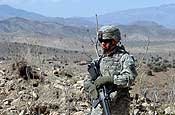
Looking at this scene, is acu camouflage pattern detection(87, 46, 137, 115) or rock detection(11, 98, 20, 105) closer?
acu camouflage pattern detection(87, 46, 137, 115)

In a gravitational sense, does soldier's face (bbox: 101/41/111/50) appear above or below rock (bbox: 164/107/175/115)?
above

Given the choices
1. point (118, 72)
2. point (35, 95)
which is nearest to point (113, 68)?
point (118, 72)

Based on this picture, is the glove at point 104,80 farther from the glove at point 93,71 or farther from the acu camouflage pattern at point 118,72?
the glove at point 93,71

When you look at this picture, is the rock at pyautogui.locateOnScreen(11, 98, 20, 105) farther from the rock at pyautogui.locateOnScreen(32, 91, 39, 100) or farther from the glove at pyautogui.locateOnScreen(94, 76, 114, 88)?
the glove at pyautogui.locateOnScreen(94, 76, 114, 88)

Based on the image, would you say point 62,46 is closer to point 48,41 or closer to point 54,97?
point 48,41

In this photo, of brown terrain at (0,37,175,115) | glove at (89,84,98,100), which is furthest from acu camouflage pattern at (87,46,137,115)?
brown terrain at (0,37,175,115)

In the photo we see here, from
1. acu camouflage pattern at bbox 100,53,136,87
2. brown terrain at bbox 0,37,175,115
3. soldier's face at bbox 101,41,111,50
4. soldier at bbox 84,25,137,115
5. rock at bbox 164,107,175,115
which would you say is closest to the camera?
acu camouflage pattern at bbox 100,53,136,87

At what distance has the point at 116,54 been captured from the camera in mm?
4691

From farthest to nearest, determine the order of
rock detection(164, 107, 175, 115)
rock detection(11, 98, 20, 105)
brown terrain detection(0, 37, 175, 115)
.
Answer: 1. rock detection(11, 98, 20, 105)
2. rock detection(164, 107, 175, 115)
3. brown terrain detection(0, 37, 175, 115)

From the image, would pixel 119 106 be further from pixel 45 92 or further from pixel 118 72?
pixel 45 92

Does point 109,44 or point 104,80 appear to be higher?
point 109,44

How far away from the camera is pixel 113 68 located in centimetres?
466

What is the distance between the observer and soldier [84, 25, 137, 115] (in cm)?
458

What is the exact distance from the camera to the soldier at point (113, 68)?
4.58 metres
